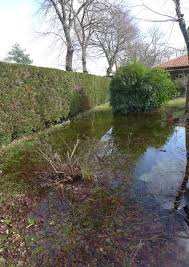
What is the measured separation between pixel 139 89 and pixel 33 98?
7.20 metres

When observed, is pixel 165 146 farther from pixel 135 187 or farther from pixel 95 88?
pixel 95 88

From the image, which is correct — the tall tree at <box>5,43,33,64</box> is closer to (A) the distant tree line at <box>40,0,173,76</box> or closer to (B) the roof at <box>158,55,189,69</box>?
(A) the distant tree line at <box>40,0,173,76</box>

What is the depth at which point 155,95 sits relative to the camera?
15188 millimetres

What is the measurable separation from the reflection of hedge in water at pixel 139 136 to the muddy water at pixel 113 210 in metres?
0.12

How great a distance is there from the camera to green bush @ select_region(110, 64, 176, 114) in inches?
596

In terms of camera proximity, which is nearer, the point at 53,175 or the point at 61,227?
the point at 61,227

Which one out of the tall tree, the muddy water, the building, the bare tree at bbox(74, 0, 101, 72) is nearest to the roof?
the building

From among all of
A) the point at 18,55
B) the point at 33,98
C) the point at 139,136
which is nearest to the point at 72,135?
the point at 33,98

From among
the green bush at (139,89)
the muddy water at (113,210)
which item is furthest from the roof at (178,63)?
the muddy water at (113,210)

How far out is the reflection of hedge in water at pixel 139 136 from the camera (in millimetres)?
7836

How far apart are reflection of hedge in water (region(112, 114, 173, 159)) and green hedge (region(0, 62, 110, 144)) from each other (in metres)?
2.83

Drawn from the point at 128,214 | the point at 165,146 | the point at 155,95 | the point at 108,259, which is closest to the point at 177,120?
the point at 155,95

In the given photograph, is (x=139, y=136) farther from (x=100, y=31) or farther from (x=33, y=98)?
(x=100, y=31)

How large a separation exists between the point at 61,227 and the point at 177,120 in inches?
409
